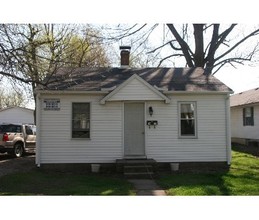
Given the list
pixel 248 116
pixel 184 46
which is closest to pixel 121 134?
pixel 248 116

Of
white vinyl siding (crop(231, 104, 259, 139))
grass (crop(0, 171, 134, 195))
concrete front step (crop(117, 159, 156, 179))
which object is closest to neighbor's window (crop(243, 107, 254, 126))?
white vinyl siding (crop(231, 104, 259, 139))

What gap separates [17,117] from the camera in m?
53.0

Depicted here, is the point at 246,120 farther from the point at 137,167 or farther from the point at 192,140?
the point at 137,167

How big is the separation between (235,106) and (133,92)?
1620 centimetres

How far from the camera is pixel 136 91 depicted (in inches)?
613

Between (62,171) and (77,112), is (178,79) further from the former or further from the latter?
(62,171)

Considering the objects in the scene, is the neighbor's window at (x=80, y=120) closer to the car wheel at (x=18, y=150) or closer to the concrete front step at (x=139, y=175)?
the concrete front step at (x=139, y=175)

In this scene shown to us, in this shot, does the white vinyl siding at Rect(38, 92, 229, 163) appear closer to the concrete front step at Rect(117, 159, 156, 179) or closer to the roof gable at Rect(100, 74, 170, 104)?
the roof gable at Rect(100, 74, 170, 104)

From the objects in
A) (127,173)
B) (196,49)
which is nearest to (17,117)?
(196,49)

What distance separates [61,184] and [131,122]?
474 cm

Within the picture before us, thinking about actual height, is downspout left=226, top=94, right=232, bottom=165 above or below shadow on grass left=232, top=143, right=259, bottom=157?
above

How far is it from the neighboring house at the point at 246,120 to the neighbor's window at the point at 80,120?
1426 cm

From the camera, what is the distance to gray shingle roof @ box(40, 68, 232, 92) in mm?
15945

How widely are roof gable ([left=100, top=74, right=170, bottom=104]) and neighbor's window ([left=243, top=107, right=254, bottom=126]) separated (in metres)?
13.7
